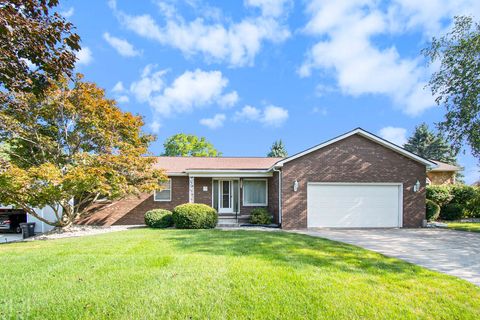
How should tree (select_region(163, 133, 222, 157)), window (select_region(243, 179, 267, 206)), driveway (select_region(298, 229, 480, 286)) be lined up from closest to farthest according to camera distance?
driveway (select_region(298, 229, 480, 286)), window (select_region(243, 179, 267, 206)), tree (select_region(163, 133, 222, 157))

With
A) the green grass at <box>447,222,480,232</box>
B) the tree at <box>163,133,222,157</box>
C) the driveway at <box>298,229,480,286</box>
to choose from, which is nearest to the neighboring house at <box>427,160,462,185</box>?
the green grass at <box>447,222,480,232</box>

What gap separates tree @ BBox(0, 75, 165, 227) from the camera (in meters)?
11.6

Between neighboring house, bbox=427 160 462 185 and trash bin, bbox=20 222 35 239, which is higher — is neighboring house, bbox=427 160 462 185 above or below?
above

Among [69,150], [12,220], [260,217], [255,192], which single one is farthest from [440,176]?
[12,220]

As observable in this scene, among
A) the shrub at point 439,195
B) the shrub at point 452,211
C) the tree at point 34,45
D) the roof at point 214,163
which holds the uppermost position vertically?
the tree at point 34,45

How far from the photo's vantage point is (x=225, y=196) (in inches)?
666

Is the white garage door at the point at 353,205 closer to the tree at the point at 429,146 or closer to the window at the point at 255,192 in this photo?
the window at the point at 255,192

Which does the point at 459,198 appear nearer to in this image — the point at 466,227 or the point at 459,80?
the point at 466,227

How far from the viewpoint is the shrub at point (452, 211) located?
18.2m

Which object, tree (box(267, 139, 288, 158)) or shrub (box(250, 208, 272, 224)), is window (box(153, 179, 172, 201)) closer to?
shrub (box(250, 208, 272, 224))

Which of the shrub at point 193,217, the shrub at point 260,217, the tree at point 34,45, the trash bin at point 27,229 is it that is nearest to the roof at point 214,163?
the shrub at point 260,217

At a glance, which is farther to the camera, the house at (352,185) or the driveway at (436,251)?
the house at (352,185)

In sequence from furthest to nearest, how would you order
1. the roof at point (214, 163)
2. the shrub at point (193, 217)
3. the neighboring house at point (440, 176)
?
the neighboring house at point (440, 176)
the roof at point (214, 163)
the shrub at point (193, 217)

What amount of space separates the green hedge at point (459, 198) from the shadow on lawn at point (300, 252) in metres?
13.8
